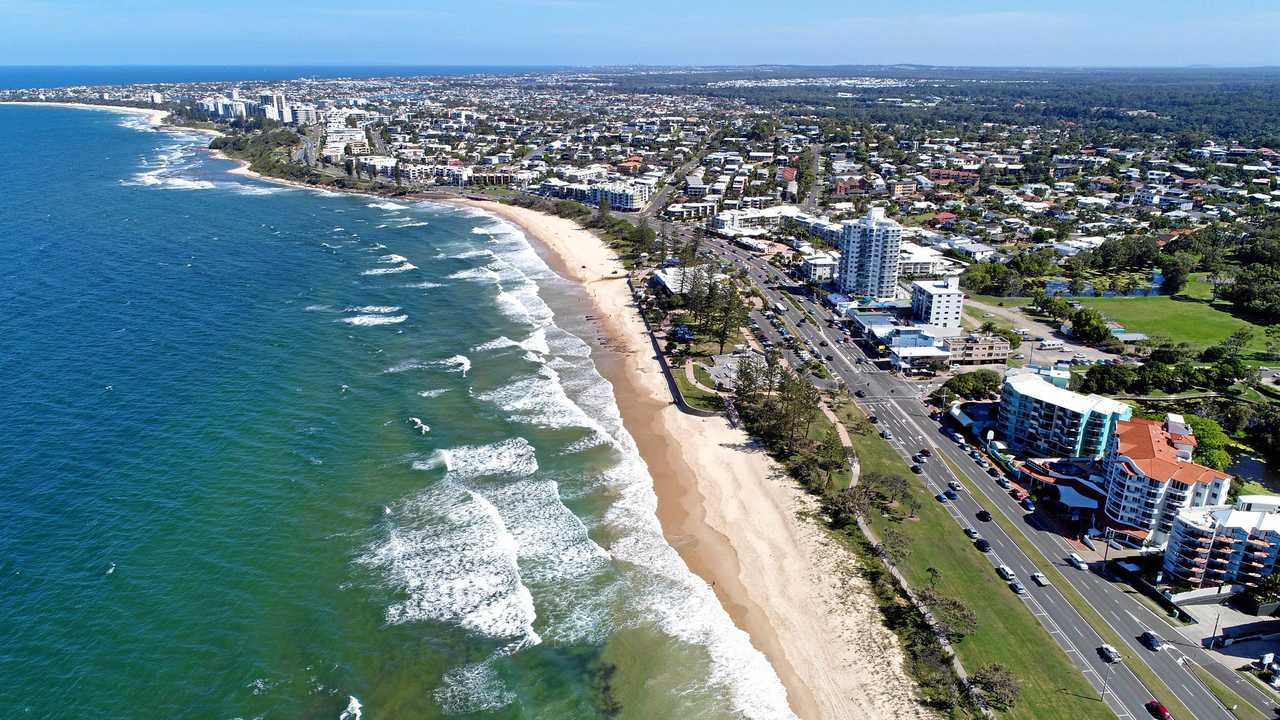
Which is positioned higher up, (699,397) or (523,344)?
(523,344)

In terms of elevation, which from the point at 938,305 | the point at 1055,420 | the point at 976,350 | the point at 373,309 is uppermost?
the point at 938,305

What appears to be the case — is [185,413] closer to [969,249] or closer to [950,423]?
[950,423]

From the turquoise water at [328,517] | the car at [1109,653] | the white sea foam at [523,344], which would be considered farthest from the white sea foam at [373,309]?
the car at [1109,653]

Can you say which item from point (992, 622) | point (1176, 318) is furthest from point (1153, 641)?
point (1176, 318)

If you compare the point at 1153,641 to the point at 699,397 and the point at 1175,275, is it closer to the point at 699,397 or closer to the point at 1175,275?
the point at 699,397

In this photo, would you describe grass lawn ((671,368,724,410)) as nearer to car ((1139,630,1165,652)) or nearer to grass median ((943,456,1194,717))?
grass median ((943,456,1194,717))

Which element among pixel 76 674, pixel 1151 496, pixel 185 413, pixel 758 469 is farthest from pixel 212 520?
pixel 1151 496
